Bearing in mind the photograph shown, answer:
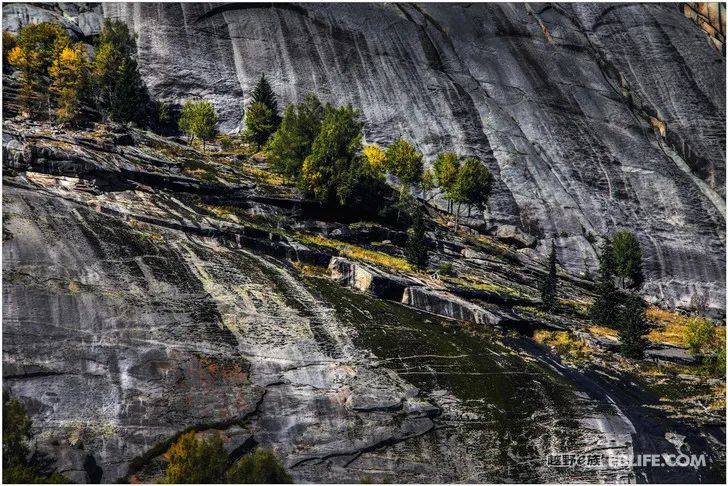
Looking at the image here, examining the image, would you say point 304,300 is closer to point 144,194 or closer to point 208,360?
point 208,360

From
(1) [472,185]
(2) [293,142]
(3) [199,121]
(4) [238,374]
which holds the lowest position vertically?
(4) [238,374]

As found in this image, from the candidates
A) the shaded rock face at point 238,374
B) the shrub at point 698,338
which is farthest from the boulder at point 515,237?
the shaded rock face at point 238,374

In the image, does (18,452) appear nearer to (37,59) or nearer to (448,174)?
(37,59)

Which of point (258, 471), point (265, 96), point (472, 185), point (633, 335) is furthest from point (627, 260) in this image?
point (258, 471)

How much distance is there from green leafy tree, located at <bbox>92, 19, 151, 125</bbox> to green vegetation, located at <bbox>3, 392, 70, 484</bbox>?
1967 inches

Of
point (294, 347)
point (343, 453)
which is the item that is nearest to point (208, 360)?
point (294, 347)

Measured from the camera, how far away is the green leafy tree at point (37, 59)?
248ft

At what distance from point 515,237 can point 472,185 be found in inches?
296

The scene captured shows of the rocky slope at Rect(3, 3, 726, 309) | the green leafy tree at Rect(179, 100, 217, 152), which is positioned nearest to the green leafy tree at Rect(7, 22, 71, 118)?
the rocky slope at Rect(3, 3, 726, 309)

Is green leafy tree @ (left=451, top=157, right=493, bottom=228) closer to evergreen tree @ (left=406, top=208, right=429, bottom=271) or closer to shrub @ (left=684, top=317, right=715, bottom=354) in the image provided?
evergreen tree @ (left=406, top=208, right=429, bottom=271)

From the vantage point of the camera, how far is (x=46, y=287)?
44.6 meters

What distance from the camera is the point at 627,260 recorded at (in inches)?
3386

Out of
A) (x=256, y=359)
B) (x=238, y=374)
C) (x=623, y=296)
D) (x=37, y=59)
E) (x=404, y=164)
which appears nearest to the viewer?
(x=238, y=374)

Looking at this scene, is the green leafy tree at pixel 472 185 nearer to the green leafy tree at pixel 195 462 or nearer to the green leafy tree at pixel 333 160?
the green leafy tree at pixel 333 160
